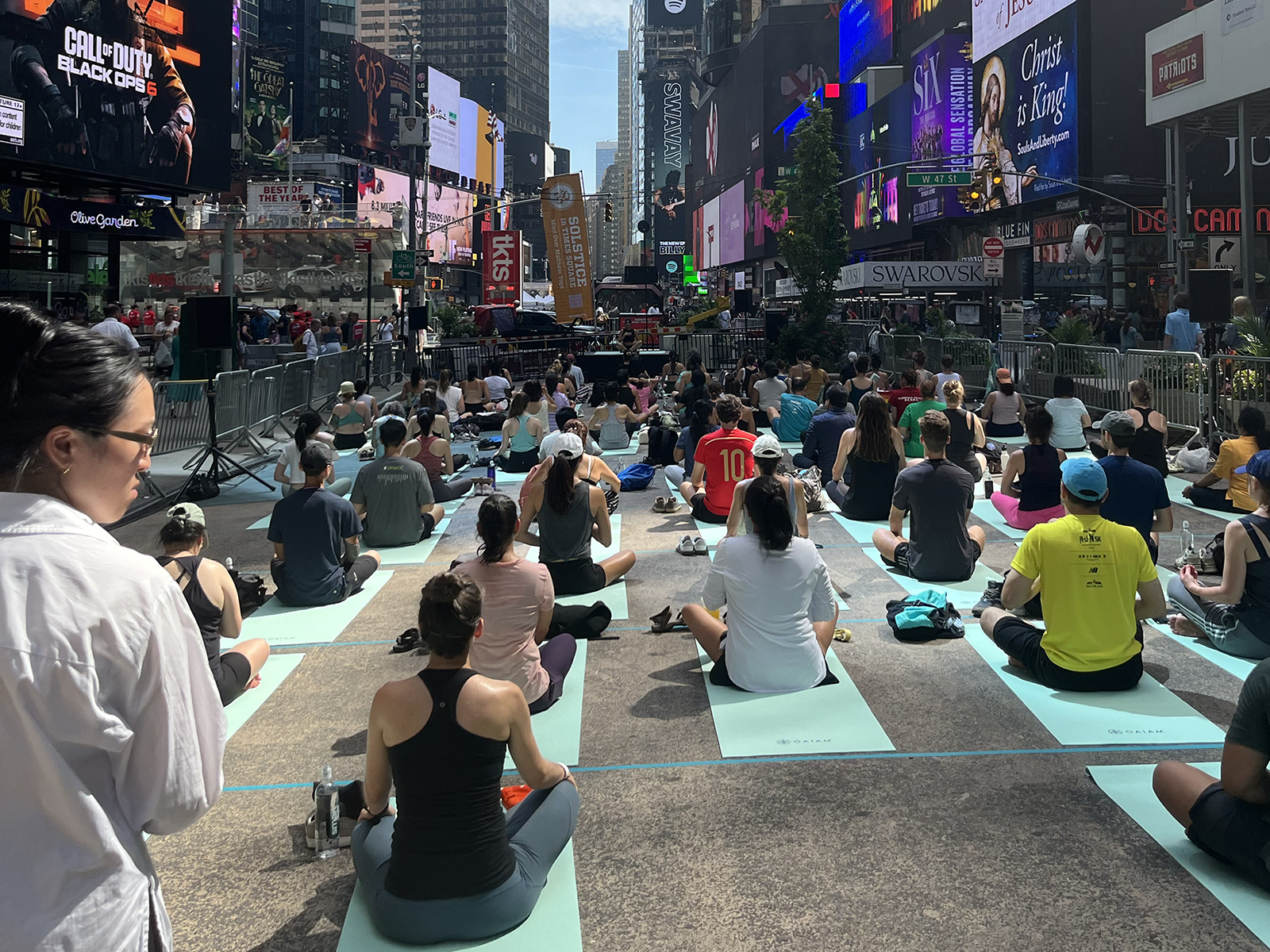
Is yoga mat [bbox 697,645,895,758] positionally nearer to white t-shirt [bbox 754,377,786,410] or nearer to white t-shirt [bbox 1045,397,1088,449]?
white t-shirt [bbox 1045,397,1088,449]

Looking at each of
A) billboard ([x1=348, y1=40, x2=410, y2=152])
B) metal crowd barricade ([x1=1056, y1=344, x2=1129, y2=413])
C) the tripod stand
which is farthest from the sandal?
→ billboard ([x1=348, y1=40, x2=410, y2=152])

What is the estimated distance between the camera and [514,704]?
13.4ft

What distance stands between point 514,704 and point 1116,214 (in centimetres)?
4133

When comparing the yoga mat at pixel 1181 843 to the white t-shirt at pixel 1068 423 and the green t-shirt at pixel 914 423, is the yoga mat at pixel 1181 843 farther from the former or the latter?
the white t-shirt at pixel 1068 423

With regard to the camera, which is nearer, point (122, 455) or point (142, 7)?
point (122, 455)

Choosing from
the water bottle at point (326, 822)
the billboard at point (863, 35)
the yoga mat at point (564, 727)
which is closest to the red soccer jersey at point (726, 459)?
the yoga mat at point (564, 727)

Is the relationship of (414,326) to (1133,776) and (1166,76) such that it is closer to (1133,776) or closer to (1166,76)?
(1166,76)

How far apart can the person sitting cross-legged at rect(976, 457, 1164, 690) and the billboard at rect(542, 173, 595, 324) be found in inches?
1096

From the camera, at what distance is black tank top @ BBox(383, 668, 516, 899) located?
3.91 m

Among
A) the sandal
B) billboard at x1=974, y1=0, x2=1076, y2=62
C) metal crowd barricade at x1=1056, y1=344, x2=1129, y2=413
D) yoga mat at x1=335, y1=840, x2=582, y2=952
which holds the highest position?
billboard at x1=974, y1=0, x2=1076, y2=62

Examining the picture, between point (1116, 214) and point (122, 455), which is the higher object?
point (1116, 214)

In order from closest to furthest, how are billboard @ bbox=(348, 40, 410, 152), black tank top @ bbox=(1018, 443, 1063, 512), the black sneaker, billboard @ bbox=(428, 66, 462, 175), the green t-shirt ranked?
the black sneaker → black tank top @ bbox=(1018, 443, 1063, 512) → the green t-shirt → billboard @ bbox=(348, 40, 410, 152) → billboard @ bbox=(428, 66, 462, 175)

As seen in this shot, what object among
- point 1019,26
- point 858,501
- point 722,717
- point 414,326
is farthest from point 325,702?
point 1019,26

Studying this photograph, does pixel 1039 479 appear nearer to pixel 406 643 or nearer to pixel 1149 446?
pixel 1149 446
